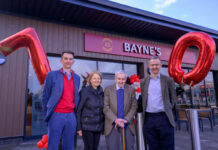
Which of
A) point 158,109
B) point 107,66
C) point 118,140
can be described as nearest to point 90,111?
point 118,140

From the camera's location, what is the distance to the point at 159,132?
216 centimetres

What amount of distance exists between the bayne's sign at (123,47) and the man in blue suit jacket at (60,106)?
14.5ft

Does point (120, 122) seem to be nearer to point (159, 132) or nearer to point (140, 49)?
point (159, 132)

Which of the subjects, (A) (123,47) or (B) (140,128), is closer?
(B) (140,128)

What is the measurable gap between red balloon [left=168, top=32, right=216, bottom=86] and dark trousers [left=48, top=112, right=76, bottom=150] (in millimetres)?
1559

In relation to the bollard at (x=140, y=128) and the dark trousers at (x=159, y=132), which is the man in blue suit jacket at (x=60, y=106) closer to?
the bollard at (x=140, y=128)

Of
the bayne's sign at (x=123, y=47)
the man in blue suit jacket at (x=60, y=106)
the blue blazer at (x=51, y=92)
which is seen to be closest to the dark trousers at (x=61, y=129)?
the man in blue suit jacket at (x=60, y=106)

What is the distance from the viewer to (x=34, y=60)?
2158 mm

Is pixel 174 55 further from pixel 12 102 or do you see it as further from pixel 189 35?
pixel 12 102

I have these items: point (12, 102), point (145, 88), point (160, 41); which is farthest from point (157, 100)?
point (160, 41)

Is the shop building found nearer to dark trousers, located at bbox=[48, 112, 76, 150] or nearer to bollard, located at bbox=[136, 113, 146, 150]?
dark trousers, located at bbox=[48, 112, 76, 150]

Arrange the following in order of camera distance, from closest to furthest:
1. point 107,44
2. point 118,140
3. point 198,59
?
point 198,59
point 118,140
point 107,44

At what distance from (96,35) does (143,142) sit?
536 centimetres

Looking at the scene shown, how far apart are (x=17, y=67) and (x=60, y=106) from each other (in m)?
4.16
